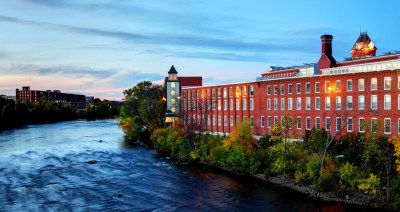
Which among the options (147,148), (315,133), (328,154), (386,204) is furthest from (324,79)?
(147,148)

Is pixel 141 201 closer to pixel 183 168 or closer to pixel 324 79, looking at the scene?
pixel 183 168

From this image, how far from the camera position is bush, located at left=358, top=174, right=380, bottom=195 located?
117ft

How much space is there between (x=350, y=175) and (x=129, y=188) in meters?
→ 22.9

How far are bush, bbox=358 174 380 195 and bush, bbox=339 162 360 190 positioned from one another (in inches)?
35.8

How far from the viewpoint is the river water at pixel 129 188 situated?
36750 millimetres

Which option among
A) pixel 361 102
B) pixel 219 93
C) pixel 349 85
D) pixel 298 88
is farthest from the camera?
pixel 219 93

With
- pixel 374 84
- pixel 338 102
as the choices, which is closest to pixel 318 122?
pixel 338 102

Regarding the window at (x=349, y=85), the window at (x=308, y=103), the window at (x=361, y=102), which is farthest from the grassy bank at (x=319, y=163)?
the window at (x=308, y=103)

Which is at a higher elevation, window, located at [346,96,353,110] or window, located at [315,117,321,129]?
window, located at [346,96,353,110]

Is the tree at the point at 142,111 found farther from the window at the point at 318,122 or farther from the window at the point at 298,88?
the window at the point at 318,122

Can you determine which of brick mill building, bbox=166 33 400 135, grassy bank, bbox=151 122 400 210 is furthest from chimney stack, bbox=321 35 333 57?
grassy bank, bbox=151 122 400 210

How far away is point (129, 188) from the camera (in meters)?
43.8

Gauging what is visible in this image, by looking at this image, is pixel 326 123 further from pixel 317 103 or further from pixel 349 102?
pixel 349 102

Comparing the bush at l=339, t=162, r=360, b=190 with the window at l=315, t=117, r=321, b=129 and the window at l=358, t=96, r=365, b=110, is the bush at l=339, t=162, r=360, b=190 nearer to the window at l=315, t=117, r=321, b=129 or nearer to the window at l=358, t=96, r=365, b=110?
the window at l=358, t=96, r=365, b=110
